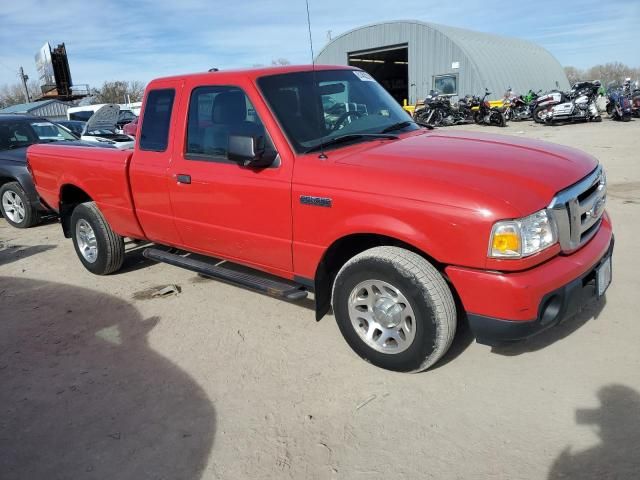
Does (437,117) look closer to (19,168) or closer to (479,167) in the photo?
(19,168)

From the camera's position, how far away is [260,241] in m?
3.73

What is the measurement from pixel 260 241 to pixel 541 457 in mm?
2267

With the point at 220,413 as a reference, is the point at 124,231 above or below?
above

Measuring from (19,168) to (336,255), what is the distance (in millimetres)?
6318

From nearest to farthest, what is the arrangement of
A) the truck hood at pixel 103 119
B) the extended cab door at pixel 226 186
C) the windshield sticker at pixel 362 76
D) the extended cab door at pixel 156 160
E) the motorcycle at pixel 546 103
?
1. the extended cab door at pixel 226 186
2. the extended cab door at pixel 156 160
3. the windshield sticker at pixel 362 76
4. the truck hood at pixel 103 119
5. the motorcycle at pixel 546 103

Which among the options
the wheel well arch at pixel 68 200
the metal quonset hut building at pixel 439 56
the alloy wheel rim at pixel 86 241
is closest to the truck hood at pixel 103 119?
the wheel well arch at pixel 68 200

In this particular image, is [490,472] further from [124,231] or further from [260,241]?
[124,231]

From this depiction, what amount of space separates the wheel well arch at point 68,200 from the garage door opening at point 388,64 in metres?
25.5

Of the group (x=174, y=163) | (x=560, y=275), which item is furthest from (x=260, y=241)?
(x=560, y=275)

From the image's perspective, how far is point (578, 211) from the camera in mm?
2949

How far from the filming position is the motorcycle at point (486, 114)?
21.2 meters

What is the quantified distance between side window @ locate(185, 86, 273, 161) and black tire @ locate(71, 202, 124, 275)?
5.64 feet

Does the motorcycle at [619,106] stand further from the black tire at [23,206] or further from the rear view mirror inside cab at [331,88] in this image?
the black tire at [23,206]

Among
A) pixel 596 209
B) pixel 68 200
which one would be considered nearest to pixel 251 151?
pixel 596 209
